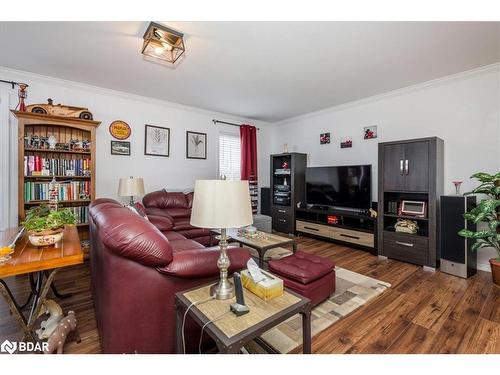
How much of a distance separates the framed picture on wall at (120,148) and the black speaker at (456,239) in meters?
4.50

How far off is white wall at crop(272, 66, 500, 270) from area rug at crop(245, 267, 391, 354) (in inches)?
68.1

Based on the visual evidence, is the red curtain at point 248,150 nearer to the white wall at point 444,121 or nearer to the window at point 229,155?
the window at point 229,155

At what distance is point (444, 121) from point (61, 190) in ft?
17.0

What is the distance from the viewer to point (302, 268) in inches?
79.8

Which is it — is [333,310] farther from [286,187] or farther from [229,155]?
[229,155]

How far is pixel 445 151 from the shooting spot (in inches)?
124

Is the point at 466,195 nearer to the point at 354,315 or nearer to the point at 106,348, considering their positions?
the point at 354,315

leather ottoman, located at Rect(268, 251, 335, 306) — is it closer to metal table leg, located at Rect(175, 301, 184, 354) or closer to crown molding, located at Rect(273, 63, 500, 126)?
metal table leg, located at Rect(175, 301, 184, 354)

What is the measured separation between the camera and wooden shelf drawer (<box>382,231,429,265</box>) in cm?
293

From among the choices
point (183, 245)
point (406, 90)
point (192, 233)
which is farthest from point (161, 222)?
point (406, 90)

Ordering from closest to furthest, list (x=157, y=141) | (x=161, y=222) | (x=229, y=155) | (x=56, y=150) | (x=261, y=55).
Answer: (x=261, y=55), (x=56, y=150), (x=161, y=222), (x=157, y=141), (x=229, y=155)

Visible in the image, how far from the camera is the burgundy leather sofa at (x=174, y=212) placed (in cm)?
339

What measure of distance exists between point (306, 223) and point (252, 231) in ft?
6.16

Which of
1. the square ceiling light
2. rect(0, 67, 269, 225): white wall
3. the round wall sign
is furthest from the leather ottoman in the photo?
the round wall sign
